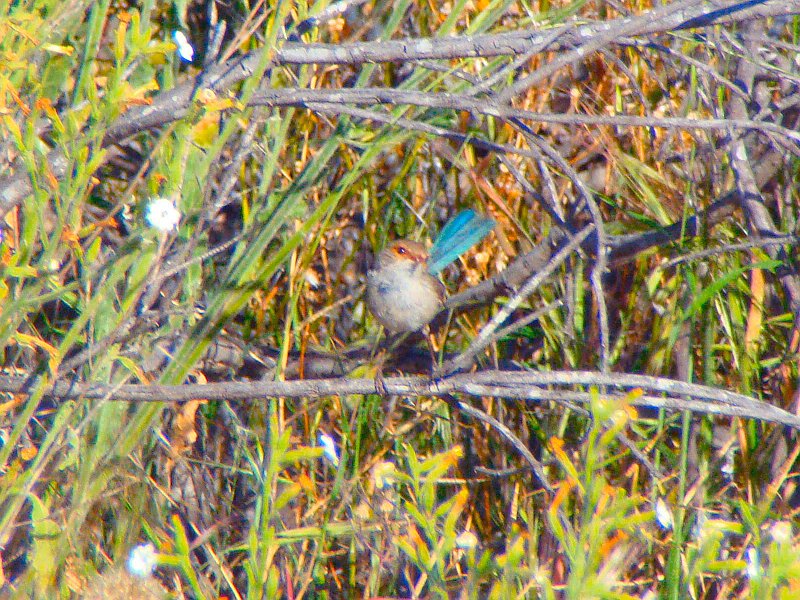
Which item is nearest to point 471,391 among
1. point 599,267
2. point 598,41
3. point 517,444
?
point 517,444

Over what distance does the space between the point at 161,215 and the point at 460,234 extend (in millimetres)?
1378

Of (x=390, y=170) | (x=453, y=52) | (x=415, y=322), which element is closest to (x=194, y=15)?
(x=390, y=170)

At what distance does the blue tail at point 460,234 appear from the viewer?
2.75 metres

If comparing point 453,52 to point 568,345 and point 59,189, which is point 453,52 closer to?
point 59,189

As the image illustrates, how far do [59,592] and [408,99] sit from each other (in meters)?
1.15

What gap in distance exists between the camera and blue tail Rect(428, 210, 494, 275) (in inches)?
108

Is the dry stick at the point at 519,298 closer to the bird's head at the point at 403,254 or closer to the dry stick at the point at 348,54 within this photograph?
the dry stick at the point at 348,54

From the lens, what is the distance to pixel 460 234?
2840 mm

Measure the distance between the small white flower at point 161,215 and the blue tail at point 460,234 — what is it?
4.13 ft

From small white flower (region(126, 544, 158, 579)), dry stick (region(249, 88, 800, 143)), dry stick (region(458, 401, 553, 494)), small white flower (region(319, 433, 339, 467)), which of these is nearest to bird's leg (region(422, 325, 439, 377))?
small white flower (region(319, 433, 339, 467))

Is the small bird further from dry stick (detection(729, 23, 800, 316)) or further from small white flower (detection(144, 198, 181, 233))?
small white flower (detection(144, 198, 181, 233))

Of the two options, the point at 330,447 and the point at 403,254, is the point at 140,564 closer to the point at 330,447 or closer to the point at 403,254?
the point at 330,447

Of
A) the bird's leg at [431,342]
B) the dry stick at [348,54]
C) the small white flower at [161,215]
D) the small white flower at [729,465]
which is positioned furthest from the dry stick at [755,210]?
the small white flower at [161,215]

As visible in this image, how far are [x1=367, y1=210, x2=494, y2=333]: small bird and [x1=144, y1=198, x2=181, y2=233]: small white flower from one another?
1285mm
